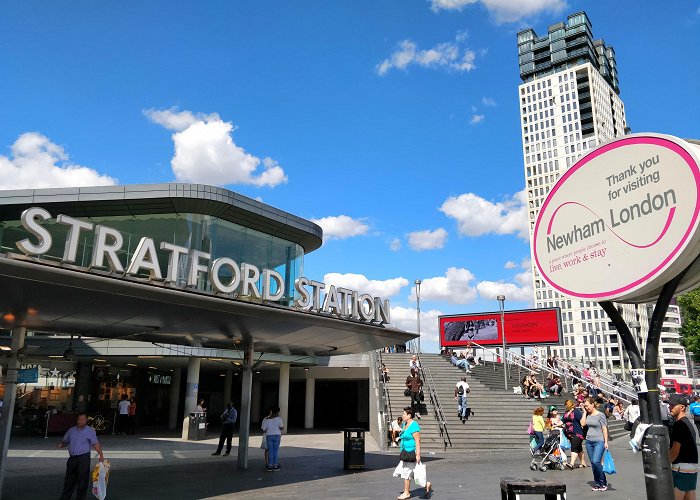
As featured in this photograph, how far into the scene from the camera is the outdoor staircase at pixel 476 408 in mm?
20391

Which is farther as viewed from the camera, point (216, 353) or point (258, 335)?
point (216, 353)

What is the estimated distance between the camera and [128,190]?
24.0 m

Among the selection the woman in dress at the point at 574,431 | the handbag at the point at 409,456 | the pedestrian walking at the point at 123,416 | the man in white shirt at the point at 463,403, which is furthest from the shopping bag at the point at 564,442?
the pedestrian walking at the point at 123,416

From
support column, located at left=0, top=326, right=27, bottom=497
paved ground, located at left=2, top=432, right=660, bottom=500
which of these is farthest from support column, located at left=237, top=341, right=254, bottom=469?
support column, located at left=0, top=326, right=27, bottom=497

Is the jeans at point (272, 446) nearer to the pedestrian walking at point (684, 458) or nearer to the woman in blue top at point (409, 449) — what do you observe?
the woman in blue top at point (409, 449)

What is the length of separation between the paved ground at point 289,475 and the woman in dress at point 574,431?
445 millimetres

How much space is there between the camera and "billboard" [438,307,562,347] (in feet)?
134

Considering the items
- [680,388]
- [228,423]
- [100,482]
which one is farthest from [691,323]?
[100,482]

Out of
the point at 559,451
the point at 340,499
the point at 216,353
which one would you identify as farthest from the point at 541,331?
the point at 340,499

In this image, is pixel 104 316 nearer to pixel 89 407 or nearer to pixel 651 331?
pixel 651 331

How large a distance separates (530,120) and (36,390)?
133006mm

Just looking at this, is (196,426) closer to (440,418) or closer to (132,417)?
(132,417)

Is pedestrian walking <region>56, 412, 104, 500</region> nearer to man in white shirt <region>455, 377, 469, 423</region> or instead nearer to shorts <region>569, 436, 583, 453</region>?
shorts <region>569, 436, 583, 453</region>

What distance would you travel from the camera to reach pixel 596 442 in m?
11.4
